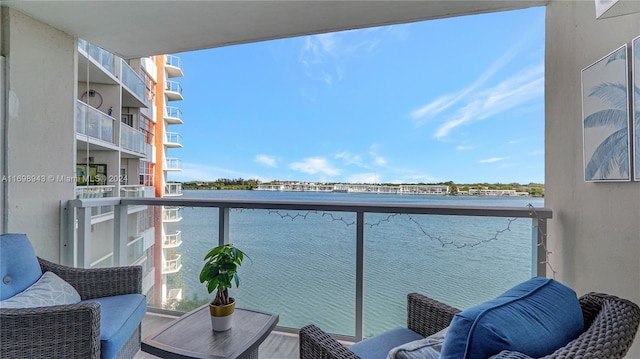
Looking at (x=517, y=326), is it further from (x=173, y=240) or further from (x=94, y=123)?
(x=94, y=123)

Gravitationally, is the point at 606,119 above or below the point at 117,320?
above

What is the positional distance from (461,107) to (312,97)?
13.2ft

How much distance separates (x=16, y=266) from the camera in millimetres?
1780

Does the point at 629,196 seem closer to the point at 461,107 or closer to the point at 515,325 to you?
the point at 515,325

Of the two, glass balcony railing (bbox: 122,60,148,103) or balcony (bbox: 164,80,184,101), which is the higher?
balcony (bbox: 164,80,184,101)

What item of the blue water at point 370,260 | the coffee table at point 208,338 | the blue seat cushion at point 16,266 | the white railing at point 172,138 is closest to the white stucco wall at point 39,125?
the blue seat cushion at point 16,266

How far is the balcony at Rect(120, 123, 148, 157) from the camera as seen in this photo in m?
7.43

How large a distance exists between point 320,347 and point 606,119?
5.77 ft

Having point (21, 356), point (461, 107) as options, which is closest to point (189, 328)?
point (21, 356)

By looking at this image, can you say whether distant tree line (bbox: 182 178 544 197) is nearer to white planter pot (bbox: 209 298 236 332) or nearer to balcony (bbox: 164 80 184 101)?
white planter pot (bbox: 209 298 236 332)

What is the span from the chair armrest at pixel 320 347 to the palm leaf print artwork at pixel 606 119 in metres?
1.48

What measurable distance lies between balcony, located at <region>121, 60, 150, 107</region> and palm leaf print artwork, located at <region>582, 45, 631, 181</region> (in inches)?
340

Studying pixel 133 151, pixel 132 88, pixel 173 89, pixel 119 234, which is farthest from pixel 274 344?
pixel 173 89

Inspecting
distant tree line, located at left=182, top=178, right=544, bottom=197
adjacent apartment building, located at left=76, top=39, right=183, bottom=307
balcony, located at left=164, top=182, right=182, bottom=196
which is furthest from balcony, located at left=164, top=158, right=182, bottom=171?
distant tree line, located at left=182, top=178, right=544, bottom=197
